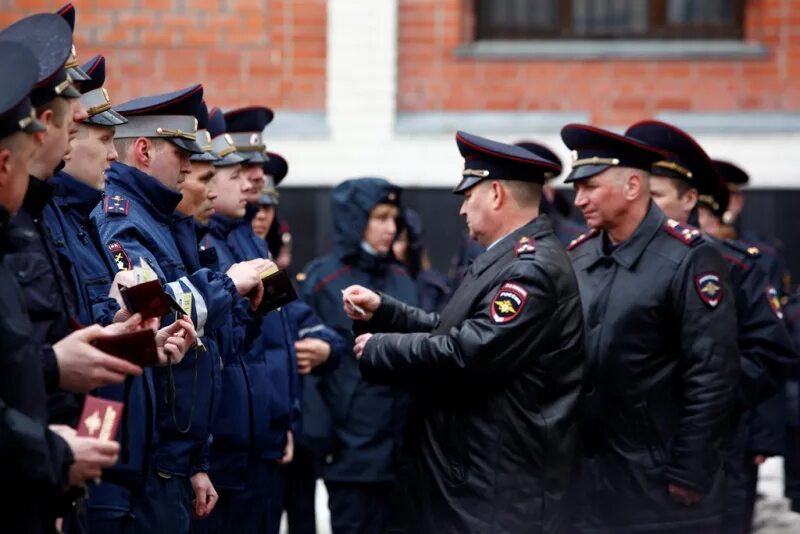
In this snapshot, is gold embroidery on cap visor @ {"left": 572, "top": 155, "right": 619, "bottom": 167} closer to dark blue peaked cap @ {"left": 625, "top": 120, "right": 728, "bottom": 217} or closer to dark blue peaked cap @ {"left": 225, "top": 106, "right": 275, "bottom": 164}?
dark blue peaked cap @ {"left": 625, "top": 120, "right": 728, "bottom": 217}

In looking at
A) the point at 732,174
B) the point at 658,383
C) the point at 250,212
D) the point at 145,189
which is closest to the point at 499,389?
the point at 658,383

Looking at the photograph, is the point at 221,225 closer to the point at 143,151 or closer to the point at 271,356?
the point at 271,356

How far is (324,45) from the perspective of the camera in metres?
11.4

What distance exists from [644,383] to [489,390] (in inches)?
33.5

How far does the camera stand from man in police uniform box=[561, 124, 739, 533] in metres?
6.23

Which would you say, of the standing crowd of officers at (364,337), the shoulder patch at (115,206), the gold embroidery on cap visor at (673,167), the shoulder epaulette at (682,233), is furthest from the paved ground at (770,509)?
the shoulder patch at (115,206)

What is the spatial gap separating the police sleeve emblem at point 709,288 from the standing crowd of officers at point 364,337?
1 cm

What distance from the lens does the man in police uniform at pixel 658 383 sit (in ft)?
20.4

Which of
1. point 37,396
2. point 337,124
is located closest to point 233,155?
point 37,396

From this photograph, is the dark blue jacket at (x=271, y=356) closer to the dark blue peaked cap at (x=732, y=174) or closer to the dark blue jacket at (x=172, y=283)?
the dark blue jacket at (x=172, y=283)

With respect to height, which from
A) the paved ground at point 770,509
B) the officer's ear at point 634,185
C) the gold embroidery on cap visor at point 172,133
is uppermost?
the gold embroidery on cap visor at point 172,133

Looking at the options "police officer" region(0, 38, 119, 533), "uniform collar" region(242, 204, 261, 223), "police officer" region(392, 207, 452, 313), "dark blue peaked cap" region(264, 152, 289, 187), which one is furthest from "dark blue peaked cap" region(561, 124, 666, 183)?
"police officer" region(0, 38, 119, 533)

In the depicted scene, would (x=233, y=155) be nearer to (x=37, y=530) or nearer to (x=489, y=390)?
(x=489, y=390)

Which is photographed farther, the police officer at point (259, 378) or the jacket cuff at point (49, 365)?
the police officer at point (259, 378)
